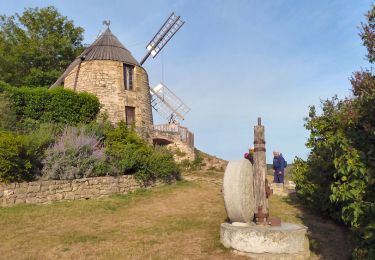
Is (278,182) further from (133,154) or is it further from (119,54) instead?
(119,54)

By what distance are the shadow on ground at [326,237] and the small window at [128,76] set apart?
15284 mm

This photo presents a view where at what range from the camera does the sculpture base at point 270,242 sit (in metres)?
6.38

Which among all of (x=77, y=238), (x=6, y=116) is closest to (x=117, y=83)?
(x=6, y=116)

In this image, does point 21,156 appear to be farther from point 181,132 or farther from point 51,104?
point 181,132

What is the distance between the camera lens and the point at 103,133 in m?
15.9

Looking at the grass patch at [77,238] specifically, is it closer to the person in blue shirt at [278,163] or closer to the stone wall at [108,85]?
the person in blue shirt at [278,163]

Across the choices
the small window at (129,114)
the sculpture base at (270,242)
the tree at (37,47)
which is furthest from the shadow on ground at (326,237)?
the tree at (37,47)

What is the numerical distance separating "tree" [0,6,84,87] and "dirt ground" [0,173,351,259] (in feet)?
59.7

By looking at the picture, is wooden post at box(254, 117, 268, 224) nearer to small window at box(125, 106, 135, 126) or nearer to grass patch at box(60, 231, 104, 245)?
grass patch at box(60, 231, 104, 245)

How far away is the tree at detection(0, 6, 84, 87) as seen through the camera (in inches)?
1027

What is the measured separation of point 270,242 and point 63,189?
8.02 meters

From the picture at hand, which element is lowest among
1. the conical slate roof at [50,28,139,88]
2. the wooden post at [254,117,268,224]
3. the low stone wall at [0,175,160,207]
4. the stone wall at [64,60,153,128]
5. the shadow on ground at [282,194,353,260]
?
the shadow on ground at [282,194,353,260]

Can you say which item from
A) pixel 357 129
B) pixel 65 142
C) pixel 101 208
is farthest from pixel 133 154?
pixel 357 129

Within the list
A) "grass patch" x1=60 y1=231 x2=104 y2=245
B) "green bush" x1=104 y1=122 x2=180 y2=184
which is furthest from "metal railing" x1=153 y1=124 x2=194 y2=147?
"grass patch" x1=60 y1=231 x2=104 y2=245
